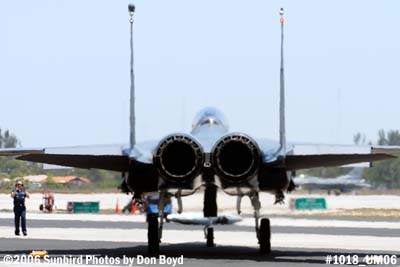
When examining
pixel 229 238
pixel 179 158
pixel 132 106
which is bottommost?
pixel 229 238

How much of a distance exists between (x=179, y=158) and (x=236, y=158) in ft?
3.54

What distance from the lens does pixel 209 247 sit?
83.1 feet

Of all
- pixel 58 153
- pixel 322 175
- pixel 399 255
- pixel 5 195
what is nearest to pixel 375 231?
pixel 399 255

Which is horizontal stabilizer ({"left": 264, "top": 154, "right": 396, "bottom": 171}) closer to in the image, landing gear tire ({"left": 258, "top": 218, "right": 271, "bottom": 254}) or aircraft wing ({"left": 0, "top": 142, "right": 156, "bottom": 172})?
landing gear tire ({"left": 258, "top": 218, "right": 271, "bottom": 254})

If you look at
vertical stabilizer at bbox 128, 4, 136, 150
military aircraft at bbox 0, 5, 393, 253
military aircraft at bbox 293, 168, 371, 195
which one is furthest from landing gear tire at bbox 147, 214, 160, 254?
military aircraft at bbox 293, 168, 371, 195

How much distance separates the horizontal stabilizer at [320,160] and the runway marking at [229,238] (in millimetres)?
3912

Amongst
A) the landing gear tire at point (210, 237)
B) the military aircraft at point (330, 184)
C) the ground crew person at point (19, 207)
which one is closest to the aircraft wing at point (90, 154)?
the landing gear tire at point (210, 237)

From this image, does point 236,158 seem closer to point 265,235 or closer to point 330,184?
point 265,235

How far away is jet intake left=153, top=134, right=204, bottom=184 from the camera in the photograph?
19.6 meters

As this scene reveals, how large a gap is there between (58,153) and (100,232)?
37.7 feet

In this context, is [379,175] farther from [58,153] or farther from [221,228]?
[58,153]

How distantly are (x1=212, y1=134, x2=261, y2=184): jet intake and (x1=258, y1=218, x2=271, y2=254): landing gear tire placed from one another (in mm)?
2717

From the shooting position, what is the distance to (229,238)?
1148 inches

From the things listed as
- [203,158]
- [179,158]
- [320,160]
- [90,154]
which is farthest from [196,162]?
[320,160]
